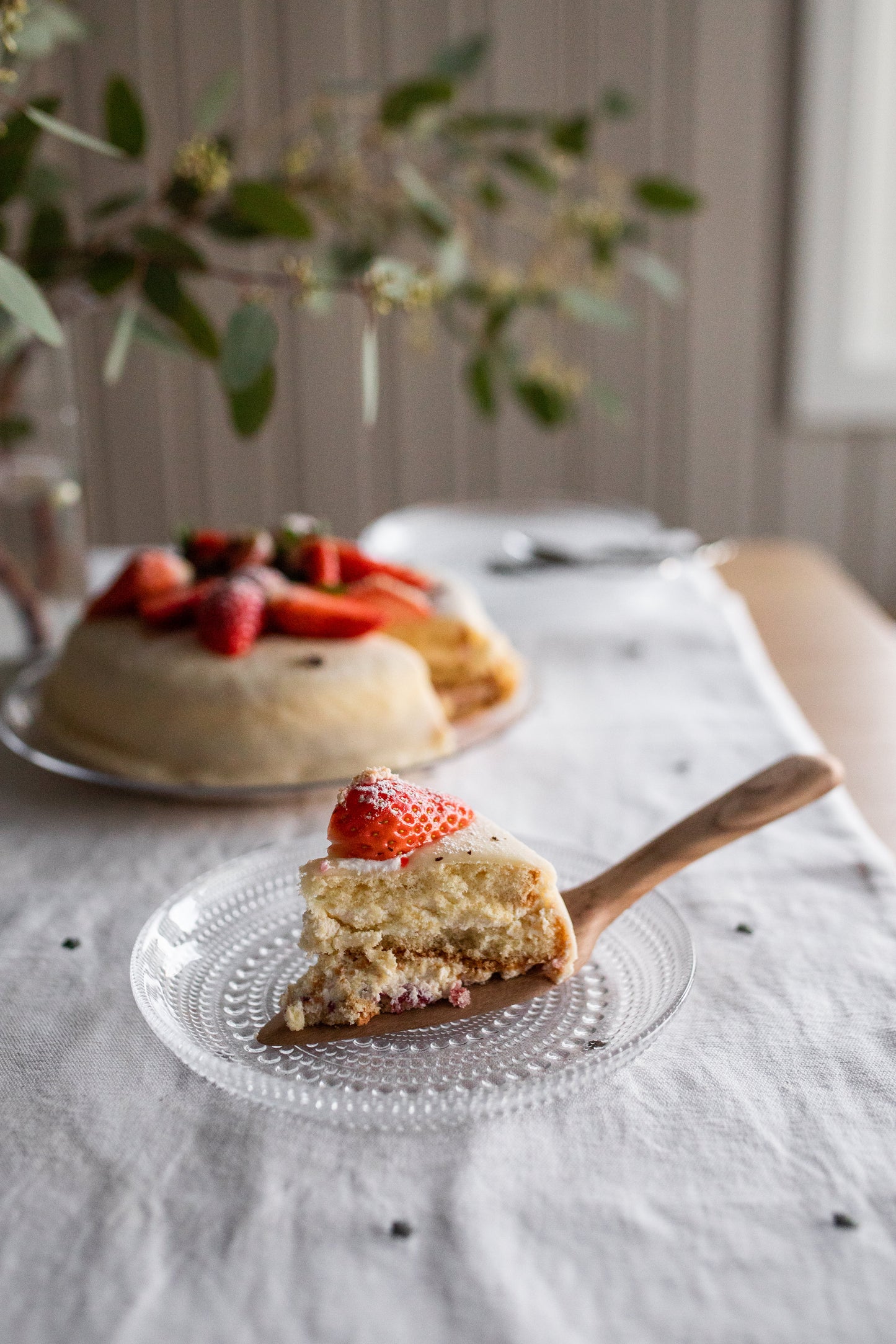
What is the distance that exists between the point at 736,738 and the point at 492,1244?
0.73m

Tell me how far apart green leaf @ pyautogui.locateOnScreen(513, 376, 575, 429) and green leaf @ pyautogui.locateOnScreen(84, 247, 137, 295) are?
2.05ft

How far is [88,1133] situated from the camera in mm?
655

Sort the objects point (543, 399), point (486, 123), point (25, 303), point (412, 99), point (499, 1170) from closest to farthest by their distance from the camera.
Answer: point (499, 1170)
point (25, 303)
point (412, 99)
point (486, 123)
point (543, 399)

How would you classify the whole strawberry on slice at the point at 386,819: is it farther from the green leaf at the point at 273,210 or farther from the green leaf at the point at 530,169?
the green leaf at the point at 530,169

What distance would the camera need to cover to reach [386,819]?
2.43 ft

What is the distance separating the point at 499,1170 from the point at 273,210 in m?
0.94

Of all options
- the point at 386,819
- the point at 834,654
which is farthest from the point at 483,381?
the point at 386,819

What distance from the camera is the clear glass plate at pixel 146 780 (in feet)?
3.38

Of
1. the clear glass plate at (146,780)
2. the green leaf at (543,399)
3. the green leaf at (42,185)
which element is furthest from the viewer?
the green leaf at (543,399)

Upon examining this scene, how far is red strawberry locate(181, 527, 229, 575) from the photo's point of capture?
132 cm

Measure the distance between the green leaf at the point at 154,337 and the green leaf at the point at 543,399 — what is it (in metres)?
0.58

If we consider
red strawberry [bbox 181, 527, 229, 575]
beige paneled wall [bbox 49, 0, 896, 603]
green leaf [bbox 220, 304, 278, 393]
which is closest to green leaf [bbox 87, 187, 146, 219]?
green leaf [bbox 220, 304, 278, 393]

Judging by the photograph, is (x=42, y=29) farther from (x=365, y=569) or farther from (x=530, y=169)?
(x=530, y=169)

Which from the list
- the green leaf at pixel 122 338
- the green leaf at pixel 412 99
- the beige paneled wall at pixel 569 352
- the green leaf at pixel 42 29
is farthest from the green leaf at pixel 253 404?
the beige paneled wall at pixel 569 352
